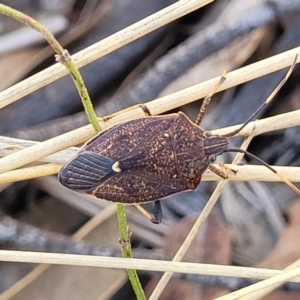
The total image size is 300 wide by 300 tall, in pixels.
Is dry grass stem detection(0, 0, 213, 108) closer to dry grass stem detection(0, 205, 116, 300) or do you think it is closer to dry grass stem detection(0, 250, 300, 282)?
dry grass stem detection(0, 250, 300, 282)

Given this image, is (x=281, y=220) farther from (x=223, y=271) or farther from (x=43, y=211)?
(x=43, y=211)

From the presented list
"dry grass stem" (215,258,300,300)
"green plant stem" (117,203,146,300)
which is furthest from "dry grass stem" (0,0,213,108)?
"dry grass stem" (215,258,300,300)

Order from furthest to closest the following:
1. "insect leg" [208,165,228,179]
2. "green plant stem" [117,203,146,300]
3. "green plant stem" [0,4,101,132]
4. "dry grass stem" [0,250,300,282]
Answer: "insect leg" [208,165,228,179] < "green plant stem" [117,203,146,300] < "dry grass stem" [0,250,300,282] < "green plant stem" [0,4,101,132]

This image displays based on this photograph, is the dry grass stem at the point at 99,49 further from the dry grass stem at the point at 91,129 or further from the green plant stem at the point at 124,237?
the green plant stem at the point at 124,237

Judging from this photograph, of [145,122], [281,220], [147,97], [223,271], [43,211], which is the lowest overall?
[223,271]

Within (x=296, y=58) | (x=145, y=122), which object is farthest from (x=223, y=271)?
(x=296, y=58)
